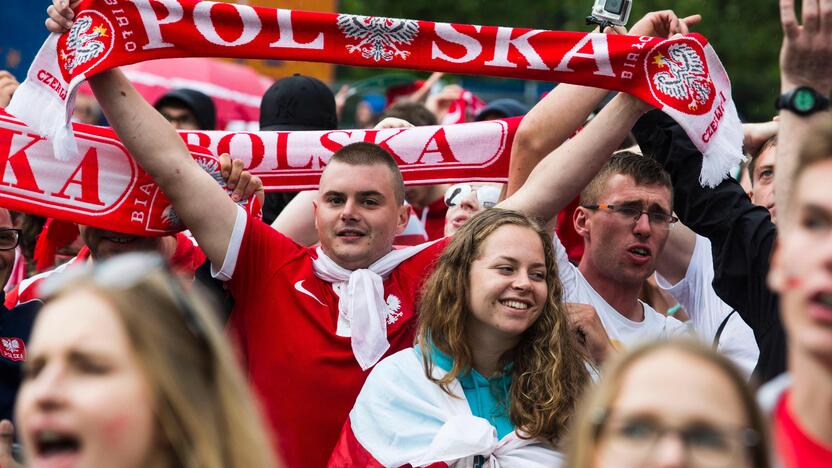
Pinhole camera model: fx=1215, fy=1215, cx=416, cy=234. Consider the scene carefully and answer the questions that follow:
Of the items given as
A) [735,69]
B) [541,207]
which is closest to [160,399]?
[541,207]

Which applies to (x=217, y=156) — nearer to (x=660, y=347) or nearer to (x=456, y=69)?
(x=456, y=69)

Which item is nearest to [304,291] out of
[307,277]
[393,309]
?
[307,277]

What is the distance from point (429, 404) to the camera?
12.7 ft

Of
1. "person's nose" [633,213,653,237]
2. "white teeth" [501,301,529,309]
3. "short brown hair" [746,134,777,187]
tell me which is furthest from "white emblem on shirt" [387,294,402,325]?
"short brown hair" [746,134,777,187]

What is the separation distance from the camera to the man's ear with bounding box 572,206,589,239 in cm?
503

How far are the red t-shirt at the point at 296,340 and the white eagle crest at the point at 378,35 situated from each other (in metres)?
0.78

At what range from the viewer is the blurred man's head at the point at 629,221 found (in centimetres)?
483

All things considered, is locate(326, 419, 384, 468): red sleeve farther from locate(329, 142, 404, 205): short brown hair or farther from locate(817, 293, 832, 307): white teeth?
locate(817, 293, 832, 307): white teeth

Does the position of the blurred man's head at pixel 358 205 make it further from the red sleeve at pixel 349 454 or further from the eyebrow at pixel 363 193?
the red sleeve at pixel 349 454

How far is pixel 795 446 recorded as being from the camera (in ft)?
7.23

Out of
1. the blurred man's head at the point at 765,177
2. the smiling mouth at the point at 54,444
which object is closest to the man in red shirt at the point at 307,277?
the blurred man's head at the point at 765,177

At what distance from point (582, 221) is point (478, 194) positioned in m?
0.51

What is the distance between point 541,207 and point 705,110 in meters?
0.68

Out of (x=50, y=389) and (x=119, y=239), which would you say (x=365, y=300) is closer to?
(x=119, y=239)
